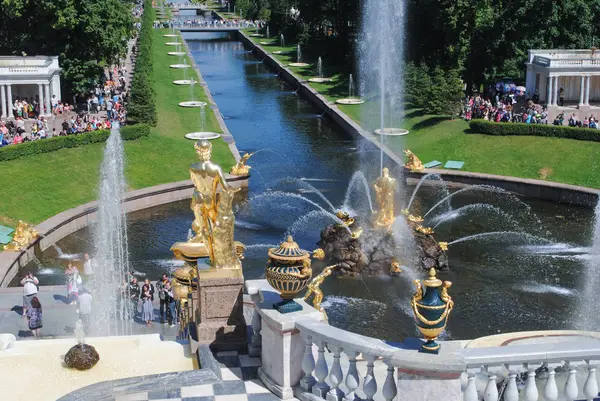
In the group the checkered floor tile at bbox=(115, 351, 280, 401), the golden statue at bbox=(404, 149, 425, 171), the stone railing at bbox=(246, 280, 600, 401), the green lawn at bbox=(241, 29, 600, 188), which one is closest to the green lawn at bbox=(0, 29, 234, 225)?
the golden statue at bbox=(404, 149, 425, 171)

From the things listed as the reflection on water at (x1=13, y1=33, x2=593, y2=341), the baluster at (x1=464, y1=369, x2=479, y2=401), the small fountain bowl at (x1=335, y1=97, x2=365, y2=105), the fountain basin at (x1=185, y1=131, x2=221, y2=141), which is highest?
the baluster at (x1=464, y1=369, x2=479, y2=401)

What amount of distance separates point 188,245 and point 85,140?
3337 cm

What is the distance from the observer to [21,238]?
3653 centimetres

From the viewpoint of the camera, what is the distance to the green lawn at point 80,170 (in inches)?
1660

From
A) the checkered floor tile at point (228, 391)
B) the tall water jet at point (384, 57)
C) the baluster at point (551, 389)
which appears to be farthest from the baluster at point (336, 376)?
the tall water jet at point (384, 57)

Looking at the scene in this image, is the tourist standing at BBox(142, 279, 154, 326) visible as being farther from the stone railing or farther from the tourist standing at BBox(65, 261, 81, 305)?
the stone railing

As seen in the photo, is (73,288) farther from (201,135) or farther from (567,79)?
(567,79)

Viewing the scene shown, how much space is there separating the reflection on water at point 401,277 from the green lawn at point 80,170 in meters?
2.69

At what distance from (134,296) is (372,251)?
9.97 metres

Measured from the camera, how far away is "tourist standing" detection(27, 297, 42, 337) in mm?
26234

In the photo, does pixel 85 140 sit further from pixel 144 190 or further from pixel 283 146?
pixel 283 146

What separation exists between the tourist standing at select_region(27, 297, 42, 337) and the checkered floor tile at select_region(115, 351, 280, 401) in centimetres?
1204

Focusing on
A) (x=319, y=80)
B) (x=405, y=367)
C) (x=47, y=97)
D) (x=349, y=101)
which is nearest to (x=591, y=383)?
(x=405, y=367)

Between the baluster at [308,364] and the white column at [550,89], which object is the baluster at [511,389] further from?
the white column at [550,89]
